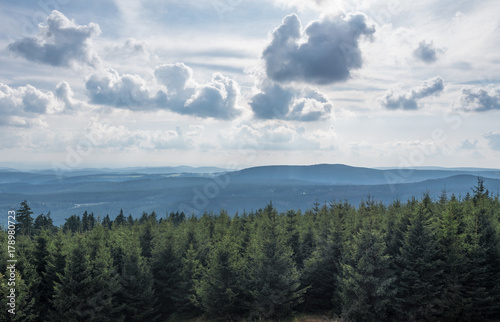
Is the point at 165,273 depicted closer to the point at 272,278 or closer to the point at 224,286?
the point at 224,286

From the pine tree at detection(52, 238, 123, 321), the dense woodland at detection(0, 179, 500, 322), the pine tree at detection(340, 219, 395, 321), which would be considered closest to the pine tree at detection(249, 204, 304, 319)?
the dense woodland at detection(0, 179, 500, 322)

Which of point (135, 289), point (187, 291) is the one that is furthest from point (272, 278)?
point (135, 289)

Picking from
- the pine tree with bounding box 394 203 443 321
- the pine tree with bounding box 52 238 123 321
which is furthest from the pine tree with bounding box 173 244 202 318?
the pine tree with bounding box 394 203 443 321

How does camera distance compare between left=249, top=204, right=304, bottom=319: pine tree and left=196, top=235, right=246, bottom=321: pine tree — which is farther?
left=196, top=235, right=246, bottom=321: pine tree

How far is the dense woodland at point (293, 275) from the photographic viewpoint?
26125 mm

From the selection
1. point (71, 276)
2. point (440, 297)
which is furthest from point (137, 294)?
point (440, 297)

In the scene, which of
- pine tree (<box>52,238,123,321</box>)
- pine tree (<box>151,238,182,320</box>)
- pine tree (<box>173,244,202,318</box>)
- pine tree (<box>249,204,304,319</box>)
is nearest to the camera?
pine tree (<box>249,204,304,319</box>)

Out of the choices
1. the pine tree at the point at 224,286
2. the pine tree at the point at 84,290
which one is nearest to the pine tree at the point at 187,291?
the pine tree at the point at 224,286

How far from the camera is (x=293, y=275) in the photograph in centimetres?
2808

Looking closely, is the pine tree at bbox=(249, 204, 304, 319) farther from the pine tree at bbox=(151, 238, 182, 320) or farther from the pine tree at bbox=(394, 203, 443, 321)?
the pine tree at bbox=(151, 238, 182, 320)

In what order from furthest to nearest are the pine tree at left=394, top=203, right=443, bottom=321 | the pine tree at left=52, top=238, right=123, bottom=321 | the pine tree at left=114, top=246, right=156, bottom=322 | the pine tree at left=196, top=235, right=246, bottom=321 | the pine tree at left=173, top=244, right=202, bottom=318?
the pine tree at left=173, top=244, right=202, bottom=318
the pine tree at left=114, top=246, right=156, bottom=322
the pine tree at left=196, top=235, right=246, bottom=321
the pine tree at left=52, top=238, right=123, bottom=321
the pine tree at left=394, top=203, right=443, bottom=321

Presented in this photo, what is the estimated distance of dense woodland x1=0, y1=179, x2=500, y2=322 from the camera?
26125mm

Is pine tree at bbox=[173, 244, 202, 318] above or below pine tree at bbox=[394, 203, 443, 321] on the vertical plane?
below

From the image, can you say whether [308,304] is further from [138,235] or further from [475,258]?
[138,235]
